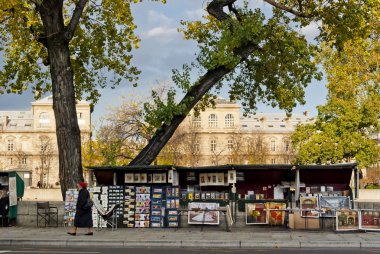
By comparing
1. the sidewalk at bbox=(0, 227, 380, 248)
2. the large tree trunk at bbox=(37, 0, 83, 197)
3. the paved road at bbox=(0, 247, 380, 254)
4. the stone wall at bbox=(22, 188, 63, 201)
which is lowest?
the paved road at bbox=(0, 247, 380, 254)

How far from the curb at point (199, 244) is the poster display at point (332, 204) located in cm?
391

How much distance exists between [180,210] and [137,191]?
177 centimetres

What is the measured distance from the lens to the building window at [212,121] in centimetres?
12825

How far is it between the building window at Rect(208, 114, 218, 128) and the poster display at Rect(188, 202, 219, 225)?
10423 centimetres

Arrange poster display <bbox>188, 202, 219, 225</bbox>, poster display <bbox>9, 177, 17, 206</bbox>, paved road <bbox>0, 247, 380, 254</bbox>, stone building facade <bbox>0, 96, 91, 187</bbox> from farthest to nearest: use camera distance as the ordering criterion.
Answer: stone building facade <bbox>0, 96, 91, 187</bbox> < poster display <bbox>9, 177, 17, 206</bbox> < poster display <bbox>188, 202, 219, 225</bbox> < paved road <bbox>0, 247, 380, 254</bbox>

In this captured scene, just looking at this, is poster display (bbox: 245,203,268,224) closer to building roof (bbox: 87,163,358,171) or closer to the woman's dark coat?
building roof (bbox: 87,163,358,171)

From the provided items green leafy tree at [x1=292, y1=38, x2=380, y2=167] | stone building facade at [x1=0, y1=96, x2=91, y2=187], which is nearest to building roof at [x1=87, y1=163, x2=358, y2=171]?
green leafy tree at [x1=292, y1=38, x2=380, y2=167]

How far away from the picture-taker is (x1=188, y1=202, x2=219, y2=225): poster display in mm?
23469

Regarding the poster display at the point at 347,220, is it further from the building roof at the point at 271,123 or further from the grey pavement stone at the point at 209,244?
the building roof at the point at 271,123

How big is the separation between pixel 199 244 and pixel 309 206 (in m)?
5.55

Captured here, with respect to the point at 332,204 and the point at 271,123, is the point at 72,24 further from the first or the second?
the point at 271,123

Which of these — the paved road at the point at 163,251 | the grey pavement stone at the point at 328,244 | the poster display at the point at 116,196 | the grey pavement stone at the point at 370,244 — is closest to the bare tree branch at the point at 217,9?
the poster display at the point at 116,196

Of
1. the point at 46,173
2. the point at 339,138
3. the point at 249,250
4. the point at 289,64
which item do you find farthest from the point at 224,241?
the point at 46,173

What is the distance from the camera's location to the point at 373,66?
167ft
